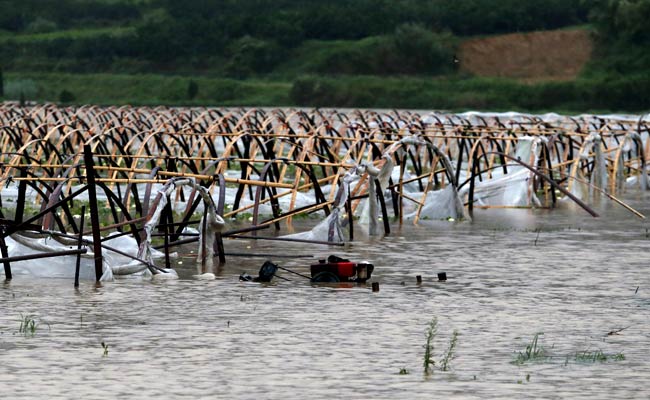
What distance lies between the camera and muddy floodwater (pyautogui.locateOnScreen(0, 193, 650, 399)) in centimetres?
991

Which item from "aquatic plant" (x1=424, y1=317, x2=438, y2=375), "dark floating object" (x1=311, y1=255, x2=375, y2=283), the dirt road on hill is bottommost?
"aquatic plant" (x1=424, y1=317, x2=438, y2=375)

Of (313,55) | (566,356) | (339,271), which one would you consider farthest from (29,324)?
(313,55)

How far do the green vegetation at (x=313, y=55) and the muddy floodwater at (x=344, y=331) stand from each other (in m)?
65.9

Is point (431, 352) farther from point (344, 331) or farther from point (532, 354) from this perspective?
point (344, 331)

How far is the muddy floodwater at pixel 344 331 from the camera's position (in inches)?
390

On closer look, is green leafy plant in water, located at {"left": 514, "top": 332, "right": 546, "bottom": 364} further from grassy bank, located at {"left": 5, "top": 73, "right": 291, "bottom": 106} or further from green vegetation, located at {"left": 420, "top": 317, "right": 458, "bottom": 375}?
grassy bank, located at {"left": 5, "top": 73, "right": 291, "bottom": 106}

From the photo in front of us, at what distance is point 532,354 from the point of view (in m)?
11.0

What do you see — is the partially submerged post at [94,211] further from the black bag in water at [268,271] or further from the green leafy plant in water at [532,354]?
the green leafy plant in water at [532,354]

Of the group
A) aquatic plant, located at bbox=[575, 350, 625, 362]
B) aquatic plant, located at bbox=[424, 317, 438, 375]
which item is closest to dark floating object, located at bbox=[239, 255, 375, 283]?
aquatic plant, located at bbox=[424, 317, 438, 375]

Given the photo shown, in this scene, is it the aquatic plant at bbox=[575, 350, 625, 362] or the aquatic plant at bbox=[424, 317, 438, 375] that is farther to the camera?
the aquatic plant at bbox=[575, 350, 625, 362]

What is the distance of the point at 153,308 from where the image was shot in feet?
43.0

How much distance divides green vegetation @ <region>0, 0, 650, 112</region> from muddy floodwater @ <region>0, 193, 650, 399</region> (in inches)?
2594

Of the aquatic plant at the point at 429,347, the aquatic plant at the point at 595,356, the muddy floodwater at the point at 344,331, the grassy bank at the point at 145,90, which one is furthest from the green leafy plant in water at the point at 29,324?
the grassy bank at the point at 145,90

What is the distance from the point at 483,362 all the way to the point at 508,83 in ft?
252
